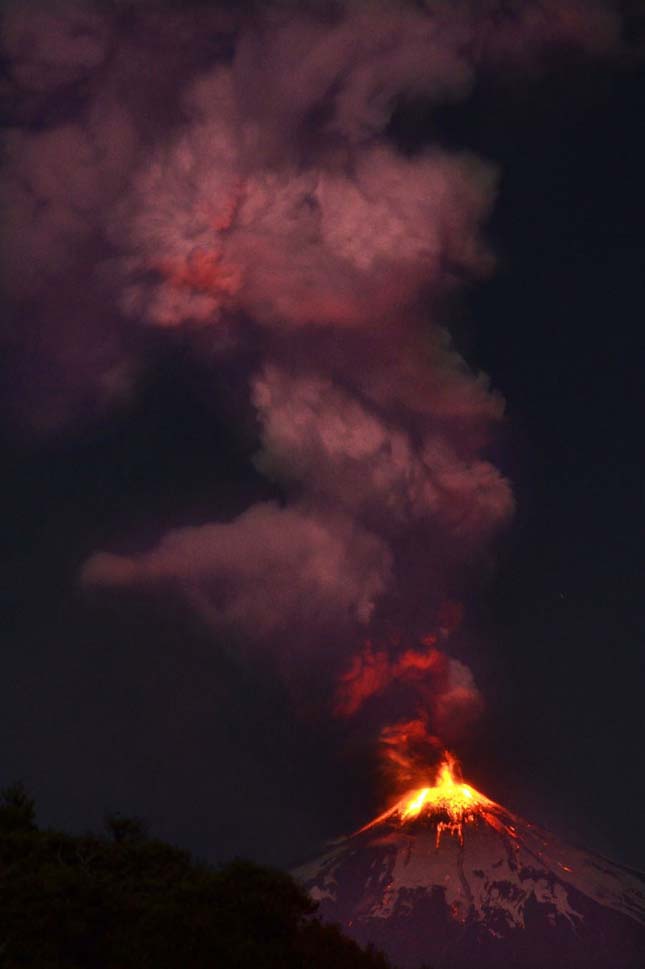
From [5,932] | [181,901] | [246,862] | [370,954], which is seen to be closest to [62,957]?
[5,932]

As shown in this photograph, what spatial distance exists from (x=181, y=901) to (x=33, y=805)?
11543mm

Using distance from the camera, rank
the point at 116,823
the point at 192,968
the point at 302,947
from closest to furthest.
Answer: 1. the point at 192,968
2. the point at 302,947
3. the point at 116,823

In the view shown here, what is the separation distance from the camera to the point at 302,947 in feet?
91.6

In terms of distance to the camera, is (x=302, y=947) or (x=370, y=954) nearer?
(x=302, y=947)

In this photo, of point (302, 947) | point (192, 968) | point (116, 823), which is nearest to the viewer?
point (192, 968)

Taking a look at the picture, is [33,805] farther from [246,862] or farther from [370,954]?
[370,954]

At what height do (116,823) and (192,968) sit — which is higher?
(116,823)

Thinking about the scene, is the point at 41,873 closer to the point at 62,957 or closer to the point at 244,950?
the point at 62,957

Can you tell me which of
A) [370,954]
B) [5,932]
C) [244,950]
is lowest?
[5,932]

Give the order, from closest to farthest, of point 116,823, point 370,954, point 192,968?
point 192,968 → point 370,954 → point 116,823

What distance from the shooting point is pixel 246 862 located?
2933 cm

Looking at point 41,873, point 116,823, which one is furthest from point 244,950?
point 116,823

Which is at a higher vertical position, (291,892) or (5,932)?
(291,892)

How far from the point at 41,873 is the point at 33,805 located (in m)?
8.48
